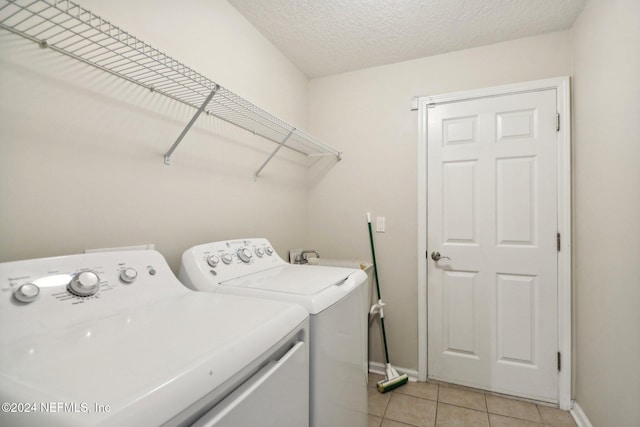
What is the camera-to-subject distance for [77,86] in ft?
3.53

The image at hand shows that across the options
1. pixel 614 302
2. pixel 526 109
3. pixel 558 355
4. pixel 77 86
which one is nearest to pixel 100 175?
pixel 77 86

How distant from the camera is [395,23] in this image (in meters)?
1.99

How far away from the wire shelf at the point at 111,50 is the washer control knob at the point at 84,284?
2.25 feet

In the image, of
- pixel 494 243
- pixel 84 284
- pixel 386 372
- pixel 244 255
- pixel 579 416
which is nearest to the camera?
pixel 84 284

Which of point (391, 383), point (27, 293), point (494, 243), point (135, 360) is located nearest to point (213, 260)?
point (27, 293)

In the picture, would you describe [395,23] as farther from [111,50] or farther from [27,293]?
[27,293]

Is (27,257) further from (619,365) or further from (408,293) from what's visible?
(619,365)

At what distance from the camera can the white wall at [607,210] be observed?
1.31 metres

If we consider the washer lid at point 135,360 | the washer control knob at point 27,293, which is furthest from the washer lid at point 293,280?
the washer control knob at point 27,293

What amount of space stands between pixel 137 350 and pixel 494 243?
2264mm

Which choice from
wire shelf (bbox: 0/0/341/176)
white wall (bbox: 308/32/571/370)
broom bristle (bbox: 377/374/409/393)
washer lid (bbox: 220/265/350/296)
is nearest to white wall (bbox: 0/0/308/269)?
wire shelf (bbox: 0/0/341/176)

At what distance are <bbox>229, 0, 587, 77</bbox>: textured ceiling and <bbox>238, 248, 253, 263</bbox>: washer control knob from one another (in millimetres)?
1497

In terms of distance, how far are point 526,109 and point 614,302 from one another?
4.41 ft

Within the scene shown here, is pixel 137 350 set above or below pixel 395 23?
below
